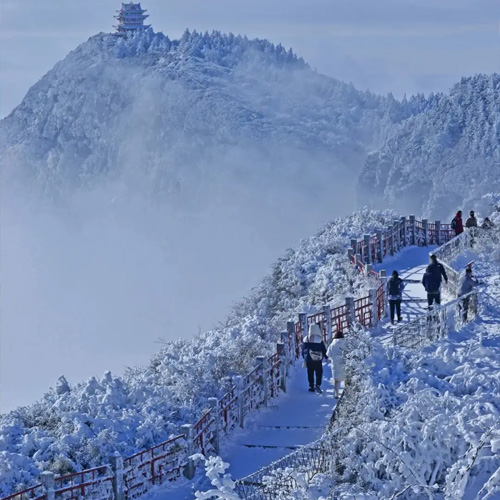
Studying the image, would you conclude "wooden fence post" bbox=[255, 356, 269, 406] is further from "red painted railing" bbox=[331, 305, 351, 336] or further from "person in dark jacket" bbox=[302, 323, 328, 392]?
"red painted railing" bbox=[331, 305, 351, 336]

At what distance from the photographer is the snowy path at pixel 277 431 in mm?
15844

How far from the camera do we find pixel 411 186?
12238cm

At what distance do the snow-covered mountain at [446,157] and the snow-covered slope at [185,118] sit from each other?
22052mm

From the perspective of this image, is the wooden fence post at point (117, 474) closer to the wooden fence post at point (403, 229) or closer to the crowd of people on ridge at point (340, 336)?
the crowd of people on ridge at point (340, 336)

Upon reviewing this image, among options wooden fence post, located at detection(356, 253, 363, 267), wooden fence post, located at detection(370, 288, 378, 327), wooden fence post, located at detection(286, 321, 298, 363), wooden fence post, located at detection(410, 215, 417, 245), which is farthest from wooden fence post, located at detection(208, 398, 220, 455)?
wooden fence post, located at detection(410, 215, 417, 245)

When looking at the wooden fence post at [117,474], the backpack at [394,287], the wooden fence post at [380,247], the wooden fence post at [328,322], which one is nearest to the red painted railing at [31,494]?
the wooden fence post at [117,474]

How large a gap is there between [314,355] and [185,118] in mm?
131655

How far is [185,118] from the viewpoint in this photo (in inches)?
5832

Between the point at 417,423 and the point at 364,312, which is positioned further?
the point at 364,312

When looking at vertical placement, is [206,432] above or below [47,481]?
above

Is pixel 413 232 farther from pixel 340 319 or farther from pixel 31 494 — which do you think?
pixel 31 494

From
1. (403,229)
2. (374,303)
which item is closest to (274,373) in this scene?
(374,303)

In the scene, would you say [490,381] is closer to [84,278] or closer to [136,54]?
[84,278]

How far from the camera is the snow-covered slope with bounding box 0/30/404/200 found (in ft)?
488
